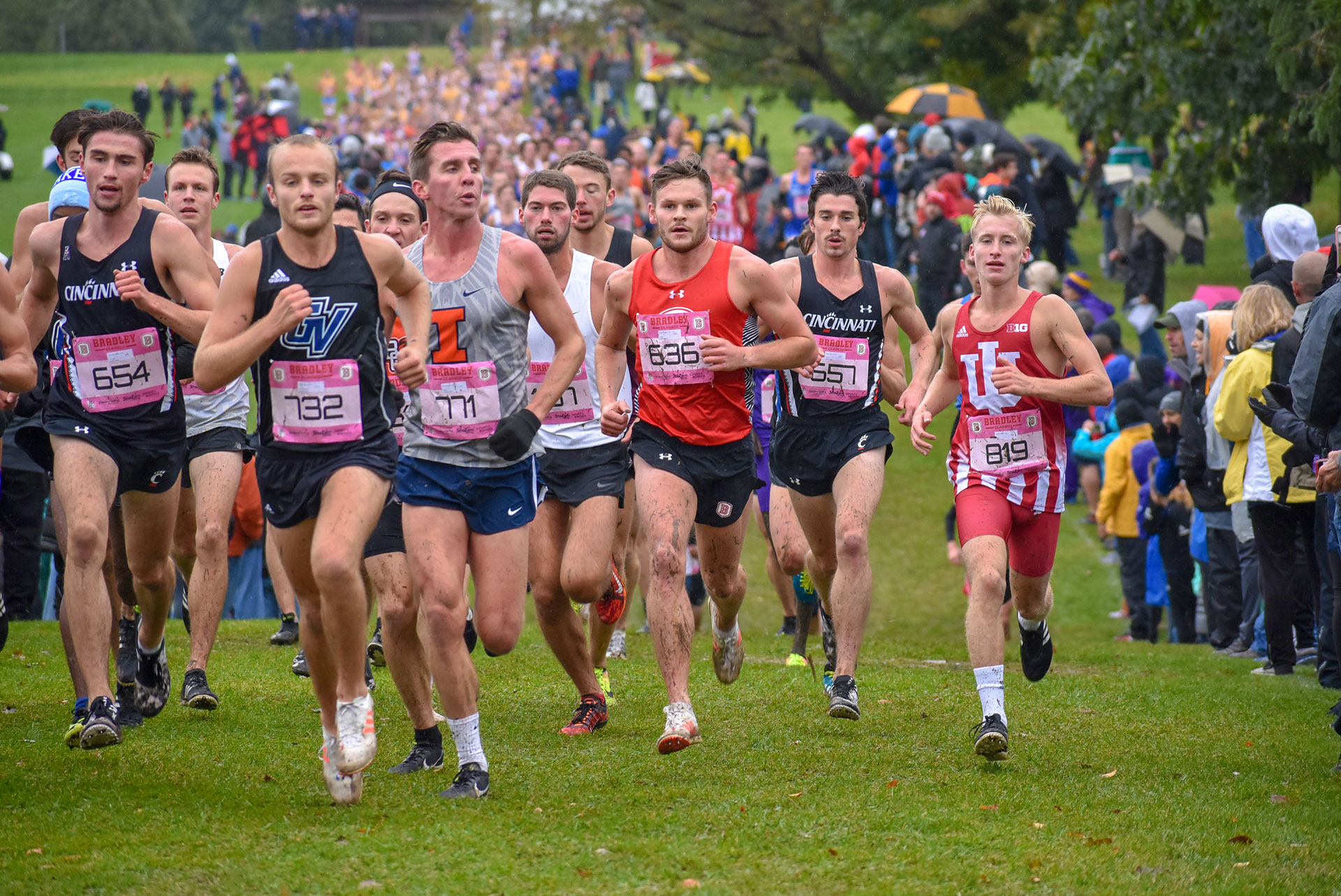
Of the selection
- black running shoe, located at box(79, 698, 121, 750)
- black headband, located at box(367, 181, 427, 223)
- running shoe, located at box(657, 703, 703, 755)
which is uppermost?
black headband, located at box(367, 181, 427, 223)

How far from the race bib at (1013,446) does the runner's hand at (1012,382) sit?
0.79 ft

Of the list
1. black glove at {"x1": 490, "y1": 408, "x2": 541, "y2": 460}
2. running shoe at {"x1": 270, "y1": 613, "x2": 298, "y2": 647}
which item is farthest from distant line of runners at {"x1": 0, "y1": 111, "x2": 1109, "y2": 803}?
running shoe at {"x1": 270, "y1": 613, "x2": 298, "y2": 647}

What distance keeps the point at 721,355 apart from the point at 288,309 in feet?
6.65

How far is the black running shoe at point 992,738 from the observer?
633 centimetres

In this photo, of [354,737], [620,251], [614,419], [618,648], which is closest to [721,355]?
[614,419]

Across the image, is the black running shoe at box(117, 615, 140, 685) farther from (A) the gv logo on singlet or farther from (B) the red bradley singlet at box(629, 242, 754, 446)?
(B) the red bradley singlet at box(629, 242, 754, 446)

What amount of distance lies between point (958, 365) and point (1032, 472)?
1.99 ft

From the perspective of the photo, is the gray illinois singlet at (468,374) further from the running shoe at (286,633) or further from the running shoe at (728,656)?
the running shoe at (286,633)

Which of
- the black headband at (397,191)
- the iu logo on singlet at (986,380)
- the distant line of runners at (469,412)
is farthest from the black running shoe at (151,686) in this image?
the iu logo on singlet at (986,380)

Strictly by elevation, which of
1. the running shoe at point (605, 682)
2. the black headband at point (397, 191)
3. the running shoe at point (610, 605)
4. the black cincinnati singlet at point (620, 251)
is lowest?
the running shoe at point (605, 682)

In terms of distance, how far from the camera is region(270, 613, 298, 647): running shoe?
32.8 feet

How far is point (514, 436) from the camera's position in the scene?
5.79m

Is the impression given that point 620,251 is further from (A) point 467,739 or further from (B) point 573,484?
(A) point 467,739

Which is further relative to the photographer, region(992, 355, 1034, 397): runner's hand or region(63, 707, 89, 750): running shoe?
region(992, 355, 1034, 397): runner's hand
